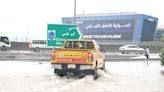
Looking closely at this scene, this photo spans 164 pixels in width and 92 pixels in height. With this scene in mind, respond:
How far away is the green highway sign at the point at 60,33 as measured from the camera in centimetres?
3183

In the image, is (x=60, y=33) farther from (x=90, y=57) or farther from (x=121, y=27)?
(x=121, y=27)

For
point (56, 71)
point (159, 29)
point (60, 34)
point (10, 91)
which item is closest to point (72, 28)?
point (60, 34)

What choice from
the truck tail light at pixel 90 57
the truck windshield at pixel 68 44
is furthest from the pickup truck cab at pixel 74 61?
the truck windshield at pixel 68 44

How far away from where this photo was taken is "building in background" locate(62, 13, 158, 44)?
99438mm

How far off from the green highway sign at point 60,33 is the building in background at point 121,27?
67.3 m

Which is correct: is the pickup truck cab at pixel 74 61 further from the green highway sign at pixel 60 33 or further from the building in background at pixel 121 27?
the building in background at pixel 121 27

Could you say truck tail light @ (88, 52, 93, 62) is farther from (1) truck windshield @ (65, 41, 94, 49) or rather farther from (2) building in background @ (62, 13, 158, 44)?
(2) building in background @ (62, 13, 158, 44)

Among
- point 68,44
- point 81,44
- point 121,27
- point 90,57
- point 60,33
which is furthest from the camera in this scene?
point 121,27

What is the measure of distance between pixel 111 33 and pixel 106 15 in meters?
4.90

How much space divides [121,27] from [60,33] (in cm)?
7011

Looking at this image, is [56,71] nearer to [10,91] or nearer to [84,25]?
[10,91]

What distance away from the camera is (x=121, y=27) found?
101 m

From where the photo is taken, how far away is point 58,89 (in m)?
15.0

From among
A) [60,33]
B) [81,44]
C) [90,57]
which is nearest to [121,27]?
[60,33]
